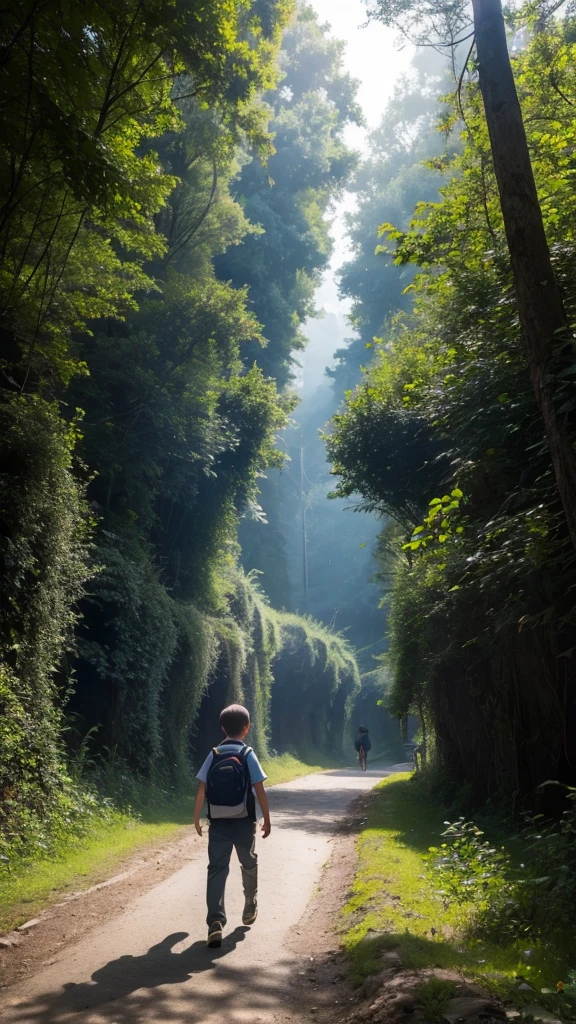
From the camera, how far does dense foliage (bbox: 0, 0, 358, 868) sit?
7.63 metres

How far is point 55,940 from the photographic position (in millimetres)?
5695

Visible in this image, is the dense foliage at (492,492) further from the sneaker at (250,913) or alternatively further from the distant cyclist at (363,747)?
the distant cyclist at (363,747)

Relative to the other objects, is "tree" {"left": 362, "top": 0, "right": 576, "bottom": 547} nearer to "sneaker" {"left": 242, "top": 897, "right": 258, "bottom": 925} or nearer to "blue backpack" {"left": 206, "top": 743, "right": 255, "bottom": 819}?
"blue backpack" {"left": 206, "top": 743, "right": 255, "bottom": 819}

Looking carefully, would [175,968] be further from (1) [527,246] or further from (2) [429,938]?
(1) [527,246]

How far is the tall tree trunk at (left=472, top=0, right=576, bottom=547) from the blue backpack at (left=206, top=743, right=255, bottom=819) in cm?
300

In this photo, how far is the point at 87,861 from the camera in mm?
8789

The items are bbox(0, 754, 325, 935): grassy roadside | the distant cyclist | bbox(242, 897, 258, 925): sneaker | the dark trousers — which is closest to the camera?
the dark trousers

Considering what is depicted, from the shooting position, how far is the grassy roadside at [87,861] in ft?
22.4

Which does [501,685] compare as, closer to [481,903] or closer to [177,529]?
[481,903]

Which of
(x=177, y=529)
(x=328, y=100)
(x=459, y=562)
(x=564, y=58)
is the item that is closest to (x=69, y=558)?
(x=459, y=562)

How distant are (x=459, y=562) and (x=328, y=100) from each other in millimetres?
34906

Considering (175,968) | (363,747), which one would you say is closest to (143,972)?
(175,968)

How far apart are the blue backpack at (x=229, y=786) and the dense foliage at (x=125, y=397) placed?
11.2 ft

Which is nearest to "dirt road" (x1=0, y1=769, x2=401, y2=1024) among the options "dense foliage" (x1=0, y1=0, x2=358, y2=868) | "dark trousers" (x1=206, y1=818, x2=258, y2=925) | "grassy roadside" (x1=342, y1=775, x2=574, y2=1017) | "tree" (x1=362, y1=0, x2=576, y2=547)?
"dark trousers" (x1=206, y1=818, x2=258, y2=925)
